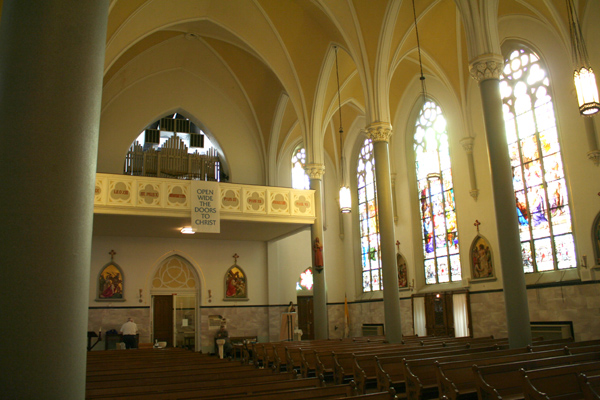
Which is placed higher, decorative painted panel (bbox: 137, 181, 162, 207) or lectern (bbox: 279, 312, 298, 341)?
decorative painted panel (bbox: 137, 181, 162, 207)

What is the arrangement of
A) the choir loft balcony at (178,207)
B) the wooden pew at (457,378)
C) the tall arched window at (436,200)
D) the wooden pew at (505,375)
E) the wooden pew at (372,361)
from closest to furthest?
the wooden pew at (505,375) < the wooden pew at (457,378) < the wooden pew at (372,361) < the choir loft balcony at (178,207) < the tall arched window at (436,200)

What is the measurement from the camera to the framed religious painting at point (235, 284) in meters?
20.4

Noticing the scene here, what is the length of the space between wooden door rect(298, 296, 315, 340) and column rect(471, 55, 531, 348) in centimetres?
1357

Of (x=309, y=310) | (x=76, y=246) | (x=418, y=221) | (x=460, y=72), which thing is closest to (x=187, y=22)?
(x=460, y=72)

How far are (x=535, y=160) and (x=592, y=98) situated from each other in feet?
21.7

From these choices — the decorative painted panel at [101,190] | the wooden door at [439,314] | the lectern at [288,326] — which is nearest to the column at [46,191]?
the decorative painted panel at [101,190]

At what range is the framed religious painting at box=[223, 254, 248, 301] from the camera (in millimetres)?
20375

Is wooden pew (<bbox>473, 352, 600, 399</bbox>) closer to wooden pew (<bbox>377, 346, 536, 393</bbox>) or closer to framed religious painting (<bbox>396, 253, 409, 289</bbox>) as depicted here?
wooden pew (<bbox>377, 346, 536, 393</bbox>)

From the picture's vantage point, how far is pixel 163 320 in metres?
19.5

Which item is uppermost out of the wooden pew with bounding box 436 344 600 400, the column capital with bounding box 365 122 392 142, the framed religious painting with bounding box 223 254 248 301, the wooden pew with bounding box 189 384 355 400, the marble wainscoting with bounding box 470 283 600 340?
the column capital with bounding box 365 122 392 142

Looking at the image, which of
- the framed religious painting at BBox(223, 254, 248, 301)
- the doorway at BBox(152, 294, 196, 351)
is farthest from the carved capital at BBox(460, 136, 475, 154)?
the doorway at BBox(152, 294, 196, 351)

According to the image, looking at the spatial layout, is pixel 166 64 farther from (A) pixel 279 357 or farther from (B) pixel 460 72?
(A) pixel 279 357

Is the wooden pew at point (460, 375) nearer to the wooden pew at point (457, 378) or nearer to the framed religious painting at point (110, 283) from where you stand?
the wooden pew at point (457, 378)

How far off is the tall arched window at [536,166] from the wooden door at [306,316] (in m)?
10.1
